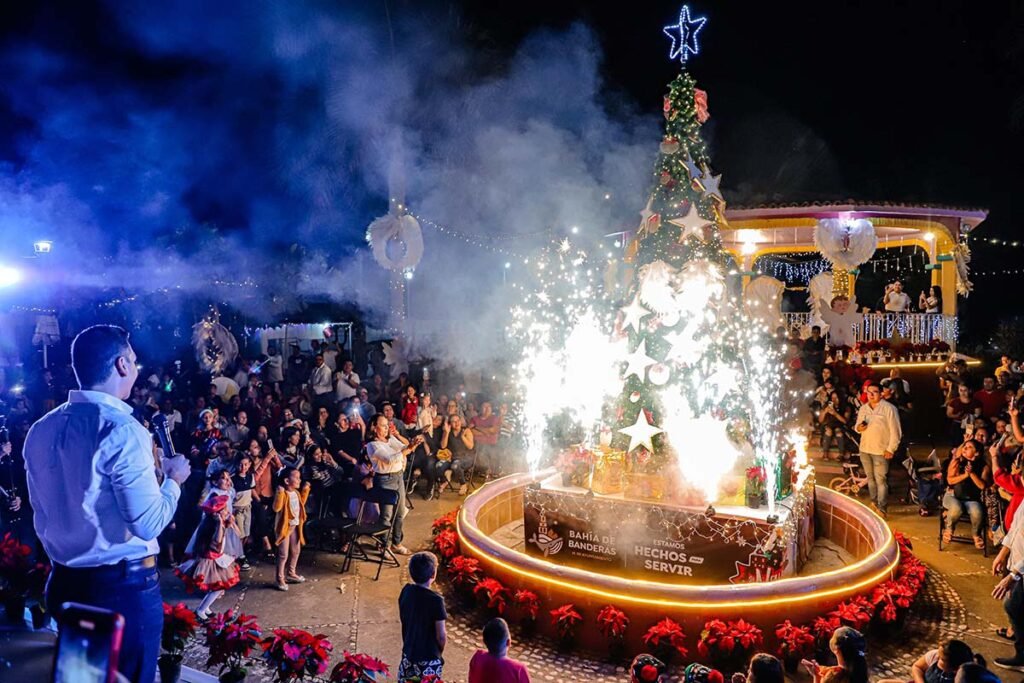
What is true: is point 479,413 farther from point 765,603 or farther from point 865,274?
point 865,274

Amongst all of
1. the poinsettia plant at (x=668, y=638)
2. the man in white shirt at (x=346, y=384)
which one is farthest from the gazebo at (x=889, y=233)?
the poinsettia plant at (x=668, y=638)

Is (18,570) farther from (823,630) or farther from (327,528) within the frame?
(823,630)

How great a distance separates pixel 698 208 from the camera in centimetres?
764

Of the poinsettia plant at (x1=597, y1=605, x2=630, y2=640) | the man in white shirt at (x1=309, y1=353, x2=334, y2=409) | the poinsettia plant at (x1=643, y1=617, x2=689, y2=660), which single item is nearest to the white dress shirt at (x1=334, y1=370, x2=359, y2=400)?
the man in white shirt at (x1=309, y1=353, x2=334, y2=409)

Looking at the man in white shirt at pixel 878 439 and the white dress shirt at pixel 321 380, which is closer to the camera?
the man in white shirt at pixel 878 439

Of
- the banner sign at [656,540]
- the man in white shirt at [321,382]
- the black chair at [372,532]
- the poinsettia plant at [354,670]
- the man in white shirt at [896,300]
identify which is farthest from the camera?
the man in white shirt at [896,300]

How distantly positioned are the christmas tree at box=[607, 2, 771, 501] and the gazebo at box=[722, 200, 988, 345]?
30.2 ft

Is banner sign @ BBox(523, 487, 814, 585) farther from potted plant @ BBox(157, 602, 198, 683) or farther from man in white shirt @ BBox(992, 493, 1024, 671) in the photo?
potted plant @ BBox(157, 602, 198, 683)

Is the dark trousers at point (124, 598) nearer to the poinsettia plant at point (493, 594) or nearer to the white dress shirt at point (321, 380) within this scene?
the poinsettia plant at point (493, 594)

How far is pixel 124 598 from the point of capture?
279 centimetres

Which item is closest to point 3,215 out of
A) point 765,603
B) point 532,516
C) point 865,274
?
point 532,516

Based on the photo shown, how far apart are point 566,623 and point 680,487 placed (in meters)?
1.91

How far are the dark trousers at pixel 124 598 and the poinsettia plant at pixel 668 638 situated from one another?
3781 mm

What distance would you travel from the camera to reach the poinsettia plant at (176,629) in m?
4.07
